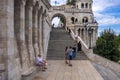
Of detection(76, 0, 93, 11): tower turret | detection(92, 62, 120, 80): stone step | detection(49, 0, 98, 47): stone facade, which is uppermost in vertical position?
detection(76, 0, 93, 11): tower turret

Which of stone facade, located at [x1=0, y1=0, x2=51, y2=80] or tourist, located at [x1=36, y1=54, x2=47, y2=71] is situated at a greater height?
stone facade, located at [x1=0, y1=0, x2=51, y2=80]

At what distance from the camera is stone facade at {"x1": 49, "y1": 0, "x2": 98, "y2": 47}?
81.1m

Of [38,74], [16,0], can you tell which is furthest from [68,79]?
[16,0]

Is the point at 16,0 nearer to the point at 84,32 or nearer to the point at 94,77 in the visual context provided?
the point at 94,77

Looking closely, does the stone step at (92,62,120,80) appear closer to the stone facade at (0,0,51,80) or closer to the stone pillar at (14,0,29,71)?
the stone facade at (0,0,51,80)

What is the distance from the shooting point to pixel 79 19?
279ft

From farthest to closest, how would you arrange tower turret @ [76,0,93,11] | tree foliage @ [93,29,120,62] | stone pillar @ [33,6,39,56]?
tower turret @ [76,0,93,11] → tree foliage @ [93,29,120,62] → stone pillar @ [33,6,39,56]

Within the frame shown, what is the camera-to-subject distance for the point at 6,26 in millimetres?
15133

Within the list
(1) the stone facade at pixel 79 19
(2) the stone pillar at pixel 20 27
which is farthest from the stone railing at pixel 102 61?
(1) the stone facade at pixel 79 19

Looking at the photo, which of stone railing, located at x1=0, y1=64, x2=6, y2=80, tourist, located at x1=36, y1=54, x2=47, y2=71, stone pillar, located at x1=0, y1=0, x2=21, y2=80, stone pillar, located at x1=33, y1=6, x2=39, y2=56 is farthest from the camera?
stone pillar, located at x1=33, y1=6, x2=39, y2=56

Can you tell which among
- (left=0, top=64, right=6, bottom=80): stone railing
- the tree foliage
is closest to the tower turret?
the tree foliage

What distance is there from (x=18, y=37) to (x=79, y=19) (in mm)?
66335

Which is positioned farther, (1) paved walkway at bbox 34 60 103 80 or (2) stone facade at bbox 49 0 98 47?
(2) stone facade at bbox 49 0 98 47

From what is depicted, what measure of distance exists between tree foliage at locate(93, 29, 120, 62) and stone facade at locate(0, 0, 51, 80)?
68.2 feet
